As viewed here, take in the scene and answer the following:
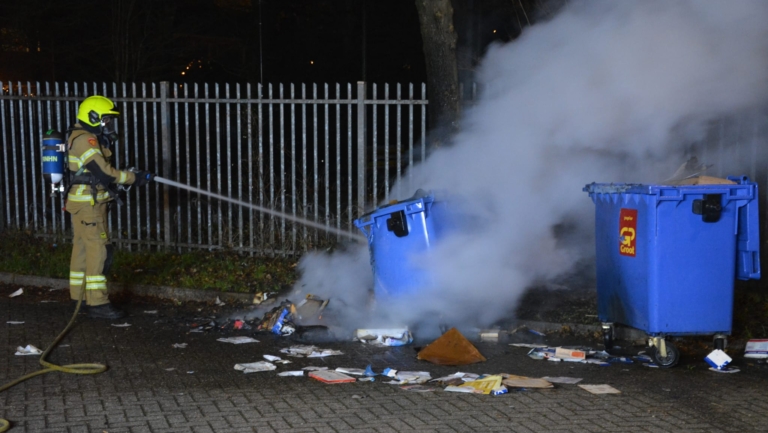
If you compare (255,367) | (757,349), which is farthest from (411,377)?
(757,349)

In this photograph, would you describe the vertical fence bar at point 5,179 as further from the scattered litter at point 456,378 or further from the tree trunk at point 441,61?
the scattered litter at point 456,378

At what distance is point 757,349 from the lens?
5723 mm

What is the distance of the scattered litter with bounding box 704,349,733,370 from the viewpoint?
5418 millimetres

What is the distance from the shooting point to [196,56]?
1864 cm

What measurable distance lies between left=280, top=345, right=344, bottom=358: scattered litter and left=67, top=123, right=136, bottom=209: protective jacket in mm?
2307

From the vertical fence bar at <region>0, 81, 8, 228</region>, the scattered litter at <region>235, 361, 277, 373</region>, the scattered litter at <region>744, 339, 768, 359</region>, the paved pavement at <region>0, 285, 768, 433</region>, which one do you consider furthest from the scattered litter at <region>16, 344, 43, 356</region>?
the vertical fence bar at <region>0, 81, 8, 228</region>

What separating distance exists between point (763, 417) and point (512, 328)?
8.02 feet

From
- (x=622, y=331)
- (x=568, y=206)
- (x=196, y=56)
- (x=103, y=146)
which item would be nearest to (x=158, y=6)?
(x=196, y=56)

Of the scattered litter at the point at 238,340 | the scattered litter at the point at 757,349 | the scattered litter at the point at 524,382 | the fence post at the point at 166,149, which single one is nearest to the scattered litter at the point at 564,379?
the scattered litter at the point at 524,382

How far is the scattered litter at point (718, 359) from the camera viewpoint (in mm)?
5418

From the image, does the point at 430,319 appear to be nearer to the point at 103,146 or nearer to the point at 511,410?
the point at 511,410

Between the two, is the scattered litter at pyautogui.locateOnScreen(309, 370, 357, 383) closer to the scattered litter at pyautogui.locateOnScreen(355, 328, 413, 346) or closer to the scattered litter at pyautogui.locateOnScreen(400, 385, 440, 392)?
the scattered litter at pyautogui.locateOnScreen(400, 385, 440, 392)

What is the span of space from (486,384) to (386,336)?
141 centimetres

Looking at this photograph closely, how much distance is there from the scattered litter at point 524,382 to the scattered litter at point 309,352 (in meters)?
1.33
